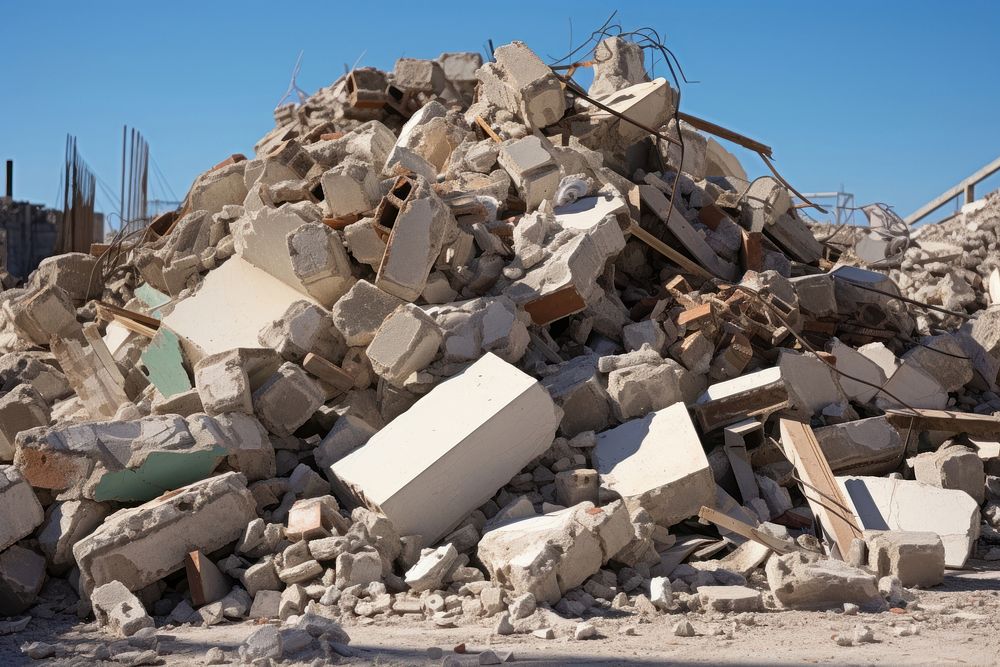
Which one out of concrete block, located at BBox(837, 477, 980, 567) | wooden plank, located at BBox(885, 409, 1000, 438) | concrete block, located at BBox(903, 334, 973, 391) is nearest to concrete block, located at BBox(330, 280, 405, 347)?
concrete block, located at BBox(837, 477, 980, 567)

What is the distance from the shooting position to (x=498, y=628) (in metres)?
4.32

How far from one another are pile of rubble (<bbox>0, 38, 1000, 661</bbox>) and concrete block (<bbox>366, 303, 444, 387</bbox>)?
0.08 feet

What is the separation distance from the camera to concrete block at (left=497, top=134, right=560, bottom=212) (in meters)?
7.63

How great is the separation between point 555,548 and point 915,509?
2526mm

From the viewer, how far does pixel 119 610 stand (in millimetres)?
4637

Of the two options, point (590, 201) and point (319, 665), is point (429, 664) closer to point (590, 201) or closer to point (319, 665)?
point (319, 665)

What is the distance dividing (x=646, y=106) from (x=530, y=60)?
3.57ft

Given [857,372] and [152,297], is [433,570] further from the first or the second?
[152,297]

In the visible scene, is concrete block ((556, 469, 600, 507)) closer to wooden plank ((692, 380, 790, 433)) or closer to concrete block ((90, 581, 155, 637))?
wooden plank ((692, 380, 790, 433))

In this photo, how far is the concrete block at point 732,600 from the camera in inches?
181

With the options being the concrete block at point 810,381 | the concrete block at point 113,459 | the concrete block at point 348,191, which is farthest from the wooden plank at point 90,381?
the concrete block at point 810,381

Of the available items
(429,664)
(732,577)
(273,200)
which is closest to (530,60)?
(273,200)

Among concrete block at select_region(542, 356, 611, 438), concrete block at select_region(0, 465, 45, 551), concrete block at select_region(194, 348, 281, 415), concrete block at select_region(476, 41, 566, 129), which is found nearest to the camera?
concrete block at select_region(0, 465, 45, 551)

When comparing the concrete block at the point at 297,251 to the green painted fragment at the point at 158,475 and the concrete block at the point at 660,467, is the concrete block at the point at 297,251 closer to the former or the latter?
the green painted fragment at the point at 158,475
